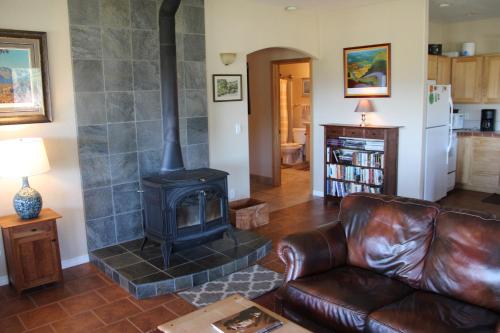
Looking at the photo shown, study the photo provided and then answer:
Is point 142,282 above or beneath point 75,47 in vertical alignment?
beneath

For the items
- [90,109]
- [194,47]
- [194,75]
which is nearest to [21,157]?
[90,109]

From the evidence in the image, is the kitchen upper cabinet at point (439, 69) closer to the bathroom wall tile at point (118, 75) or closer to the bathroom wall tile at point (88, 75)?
the bathroom wall tile at point (118, 75)

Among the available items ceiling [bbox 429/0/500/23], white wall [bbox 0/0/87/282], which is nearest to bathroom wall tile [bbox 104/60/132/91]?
white wall [bbox 0/0/87/282]

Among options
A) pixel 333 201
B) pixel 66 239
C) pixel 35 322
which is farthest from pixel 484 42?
pixel 35 322

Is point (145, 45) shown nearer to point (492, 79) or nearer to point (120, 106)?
point (120, 106)

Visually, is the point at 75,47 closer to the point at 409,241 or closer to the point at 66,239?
the point at 66,239

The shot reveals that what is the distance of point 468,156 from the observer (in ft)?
22.5

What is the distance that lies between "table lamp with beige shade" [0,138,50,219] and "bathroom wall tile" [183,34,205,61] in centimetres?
190

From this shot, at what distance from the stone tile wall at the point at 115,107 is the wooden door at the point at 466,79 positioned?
459cm

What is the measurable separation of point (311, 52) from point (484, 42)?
9.74 ft

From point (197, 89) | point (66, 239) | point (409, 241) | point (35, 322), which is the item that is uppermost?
point (197, 89)

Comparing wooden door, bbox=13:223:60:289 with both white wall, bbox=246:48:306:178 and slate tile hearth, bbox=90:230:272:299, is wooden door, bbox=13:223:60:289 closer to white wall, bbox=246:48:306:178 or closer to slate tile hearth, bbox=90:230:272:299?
slate tile hearth, bbox=90:230:272:299

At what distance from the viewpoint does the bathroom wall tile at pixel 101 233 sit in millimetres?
Result: 4309

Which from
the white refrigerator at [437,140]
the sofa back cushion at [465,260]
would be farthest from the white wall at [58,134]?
the white refrigerator at [437,140]
